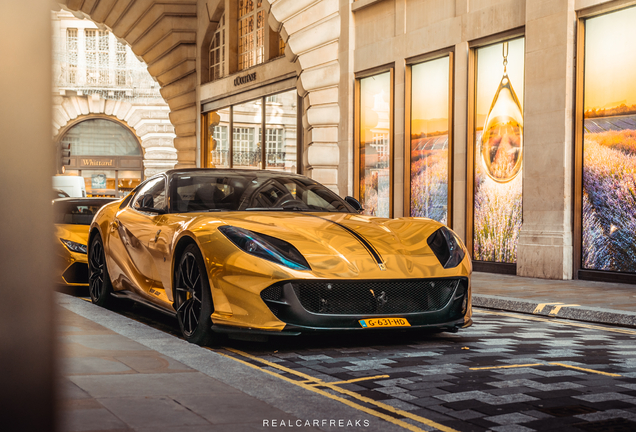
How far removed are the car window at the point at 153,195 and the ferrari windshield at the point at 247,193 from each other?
0.44ft

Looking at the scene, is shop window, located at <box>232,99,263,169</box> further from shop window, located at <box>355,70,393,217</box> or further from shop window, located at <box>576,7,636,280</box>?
shop window, located at <box>576,7,636,280</box>

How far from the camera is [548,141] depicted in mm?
11570

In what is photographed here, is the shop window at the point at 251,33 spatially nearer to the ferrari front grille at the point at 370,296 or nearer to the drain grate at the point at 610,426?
the ferrari front grille at the point at 370,296

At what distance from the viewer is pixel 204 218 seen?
542cm

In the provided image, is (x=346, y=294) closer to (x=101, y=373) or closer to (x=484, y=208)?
(x=101, y=373)

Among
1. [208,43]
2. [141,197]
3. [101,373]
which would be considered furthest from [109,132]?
[101,373]

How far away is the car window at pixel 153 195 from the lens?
6.28 meters

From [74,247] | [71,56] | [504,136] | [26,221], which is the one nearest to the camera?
[26,221]

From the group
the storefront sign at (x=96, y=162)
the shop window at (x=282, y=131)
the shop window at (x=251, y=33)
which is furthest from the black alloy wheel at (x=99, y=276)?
the storefront sign at (x=96, y=162)

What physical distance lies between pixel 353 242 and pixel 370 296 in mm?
398

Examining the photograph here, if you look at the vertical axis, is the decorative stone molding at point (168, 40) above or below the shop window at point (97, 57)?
below

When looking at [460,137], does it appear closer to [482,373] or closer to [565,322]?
[565,322]

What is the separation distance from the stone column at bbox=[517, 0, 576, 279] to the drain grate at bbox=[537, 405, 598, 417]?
805 cm

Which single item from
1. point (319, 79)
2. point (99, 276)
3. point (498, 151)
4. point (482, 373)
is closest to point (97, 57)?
point (319, 79)
